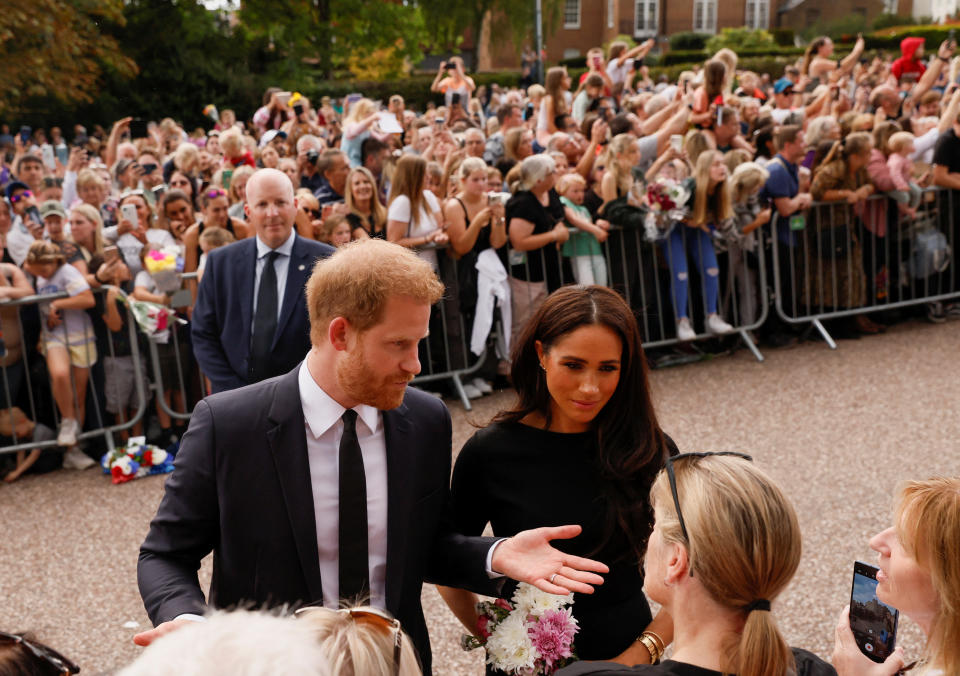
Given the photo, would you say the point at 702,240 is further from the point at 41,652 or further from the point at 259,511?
the point at 41,652

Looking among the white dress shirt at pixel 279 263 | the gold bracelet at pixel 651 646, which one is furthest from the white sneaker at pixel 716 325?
the gold bracelet at pixel 651 646

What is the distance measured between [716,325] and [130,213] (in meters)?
5.39

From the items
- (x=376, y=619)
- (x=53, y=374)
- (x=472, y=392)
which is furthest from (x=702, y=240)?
(x=376, y=619)

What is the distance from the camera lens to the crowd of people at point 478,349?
213cm

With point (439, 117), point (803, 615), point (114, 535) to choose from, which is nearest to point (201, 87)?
point (439, 117)

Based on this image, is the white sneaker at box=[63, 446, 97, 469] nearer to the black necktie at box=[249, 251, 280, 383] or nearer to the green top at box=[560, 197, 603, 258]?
the black necktie at box=[249, 251, 280, 383]

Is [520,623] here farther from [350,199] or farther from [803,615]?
[350,199]

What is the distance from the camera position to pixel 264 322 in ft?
15.3

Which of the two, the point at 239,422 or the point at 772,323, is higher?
the point at 239,422

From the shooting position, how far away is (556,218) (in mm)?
7980

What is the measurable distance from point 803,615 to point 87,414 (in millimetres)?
5519

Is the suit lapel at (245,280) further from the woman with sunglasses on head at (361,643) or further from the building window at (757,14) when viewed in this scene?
the building window at (757,14)

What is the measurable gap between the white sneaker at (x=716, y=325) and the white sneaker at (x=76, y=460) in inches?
221

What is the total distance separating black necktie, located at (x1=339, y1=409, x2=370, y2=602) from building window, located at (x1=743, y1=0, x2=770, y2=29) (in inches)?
3025
